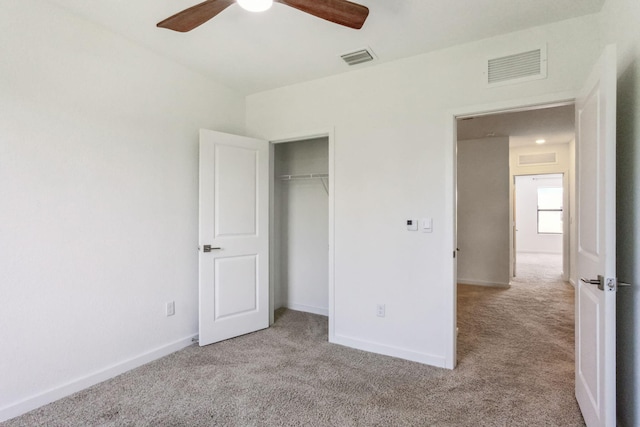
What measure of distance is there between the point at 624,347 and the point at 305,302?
3.12m

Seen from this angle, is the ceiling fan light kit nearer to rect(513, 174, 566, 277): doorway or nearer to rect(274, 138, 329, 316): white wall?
rect(274, 138, 329, 316): white wall

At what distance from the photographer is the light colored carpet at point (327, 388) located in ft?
6.55

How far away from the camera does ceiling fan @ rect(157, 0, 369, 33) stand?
163cm

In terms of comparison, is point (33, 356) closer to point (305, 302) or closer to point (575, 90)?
point (305, 302)

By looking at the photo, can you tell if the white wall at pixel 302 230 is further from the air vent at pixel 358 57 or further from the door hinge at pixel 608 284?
the door hinge at pixel 608 284

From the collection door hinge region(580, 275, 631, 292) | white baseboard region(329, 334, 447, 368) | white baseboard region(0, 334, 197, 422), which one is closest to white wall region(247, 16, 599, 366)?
white baseboard region(329, 334, 447, 368)

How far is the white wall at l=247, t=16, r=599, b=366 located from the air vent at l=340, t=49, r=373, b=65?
16cm

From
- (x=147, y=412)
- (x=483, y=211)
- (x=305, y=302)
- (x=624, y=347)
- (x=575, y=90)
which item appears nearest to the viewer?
(x=624, y=347)

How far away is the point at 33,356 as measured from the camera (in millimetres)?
2088

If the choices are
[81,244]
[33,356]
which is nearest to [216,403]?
[33,356]

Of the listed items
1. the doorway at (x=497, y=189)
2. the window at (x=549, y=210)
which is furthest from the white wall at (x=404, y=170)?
the window at (x=549, y=210)

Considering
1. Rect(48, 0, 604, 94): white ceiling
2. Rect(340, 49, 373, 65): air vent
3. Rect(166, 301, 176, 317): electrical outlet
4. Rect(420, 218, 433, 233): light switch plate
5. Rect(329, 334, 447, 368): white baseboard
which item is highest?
Rect(48, 0, 604, 94): white ceiling

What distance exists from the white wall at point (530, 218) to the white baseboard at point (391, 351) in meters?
9.48

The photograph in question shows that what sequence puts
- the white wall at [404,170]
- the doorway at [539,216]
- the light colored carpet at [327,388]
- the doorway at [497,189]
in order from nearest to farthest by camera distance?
the light colored carpet at [327,388] → the white wall at [404,170] → the doorway at [497,189] → the doorway at [539,216]
